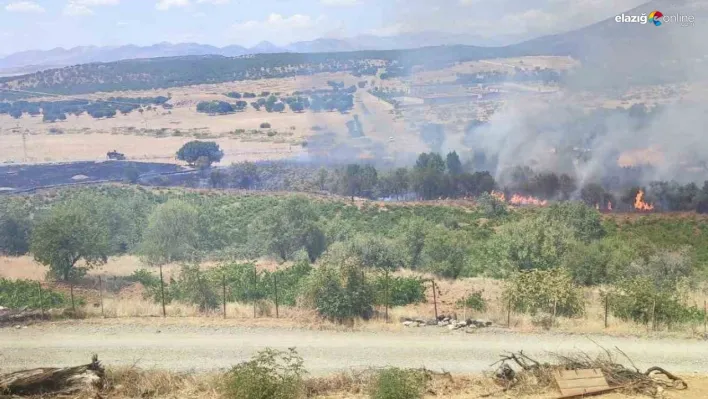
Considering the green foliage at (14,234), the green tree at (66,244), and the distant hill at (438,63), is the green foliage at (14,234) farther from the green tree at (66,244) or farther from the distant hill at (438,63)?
the distant hill at (438,63)

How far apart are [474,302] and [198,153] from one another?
55.7 metres

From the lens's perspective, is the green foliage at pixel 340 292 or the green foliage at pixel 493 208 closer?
the green foliage at pixel 340 292

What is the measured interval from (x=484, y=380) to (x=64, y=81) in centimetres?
13262

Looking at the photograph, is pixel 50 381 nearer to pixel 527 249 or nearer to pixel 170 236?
pixel 527 249

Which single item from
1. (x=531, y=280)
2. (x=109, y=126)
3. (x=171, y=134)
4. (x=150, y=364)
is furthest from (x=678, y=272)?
(x=109, y=126)

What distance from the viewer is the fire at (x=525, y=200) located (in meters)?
Answer: 55.3

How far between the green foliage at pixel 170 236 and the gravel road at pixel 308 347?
1341 cm

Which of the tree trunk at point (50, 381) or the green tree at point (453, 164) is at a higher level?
the tree trunk at point (50, 381)

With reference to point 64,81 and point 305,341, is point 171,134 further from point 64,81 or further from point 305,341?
point 305,341

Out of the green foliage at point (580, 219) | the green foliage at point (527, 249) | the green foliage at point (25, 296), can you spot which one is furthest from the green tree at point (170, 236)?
the green foliage at point (580, 219)

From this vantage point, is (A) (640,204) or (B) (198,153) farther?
(B) (198,153)

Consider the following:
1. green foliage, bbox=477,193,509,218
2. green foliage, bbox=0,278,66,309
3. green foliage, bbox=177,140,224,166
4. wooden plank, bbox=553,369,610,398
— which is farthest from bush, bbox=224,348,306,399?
green foliage, bbox=177,140,224,166

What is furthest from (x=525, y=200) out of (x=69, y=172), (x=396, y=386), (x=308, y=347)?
(x=396, y=386)

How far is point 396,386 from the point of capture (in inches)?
404
